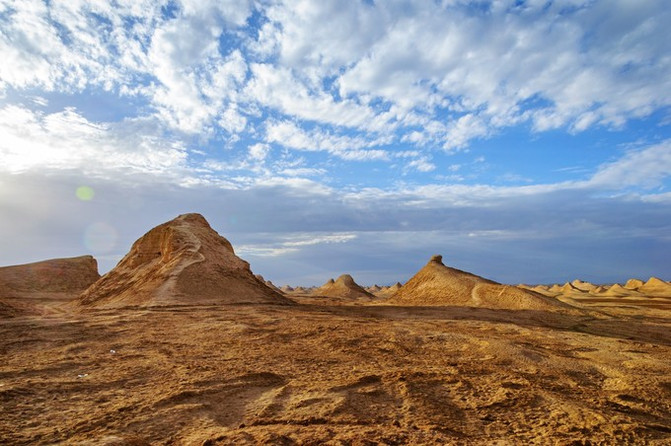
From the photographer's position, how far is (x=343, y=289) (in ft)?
162

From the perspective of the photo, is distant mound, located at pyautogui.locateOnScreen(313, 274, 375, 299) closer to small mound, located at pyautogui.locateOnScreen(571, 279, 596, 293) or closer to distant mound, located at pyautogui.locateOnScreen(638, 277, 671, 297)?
distant mound, located at pyautogui.locateOnScreen(638, 277, 671, 297)

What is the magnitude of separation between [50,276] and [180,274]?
67.5ft

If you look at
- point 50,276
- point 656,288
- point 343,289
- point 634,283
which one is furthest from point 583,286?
point 50,276

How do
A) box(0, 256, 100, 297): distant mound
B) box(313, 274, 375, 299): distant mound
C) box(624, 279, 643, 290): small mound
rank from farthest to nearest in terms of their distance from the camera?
box(624, 279, 643, 290): small mound, box(313, 274, 375, 299): distant mound, box(0, 256, 100, 297): distant mound

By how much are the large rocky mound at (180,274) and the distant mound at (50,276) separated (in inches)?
455

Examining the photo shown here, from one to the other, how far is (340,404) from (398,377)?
56.3 inches

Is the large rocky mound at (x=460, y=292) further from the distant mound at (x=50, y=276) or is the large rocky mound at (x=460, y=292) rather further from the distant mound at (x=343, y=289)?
the distant mound at (x=50, y=276)

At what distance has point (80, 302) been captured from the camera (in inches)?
771

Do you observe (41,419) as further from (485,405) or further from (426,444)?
(485,405)

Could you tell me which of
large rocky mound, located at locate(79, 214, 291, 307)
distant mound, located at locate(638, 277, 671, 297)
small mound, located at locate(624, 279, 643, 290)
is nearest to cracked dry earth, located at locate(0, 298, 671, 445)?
large rocky mound, located at locate(79, 214, 291, 307)

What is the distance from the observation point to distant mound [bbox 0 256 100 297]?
28.9m

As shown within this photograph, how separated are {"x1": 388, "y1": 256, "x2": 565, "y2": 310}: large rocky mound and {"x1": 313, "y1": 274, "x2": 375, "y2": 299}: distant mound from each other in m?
18.8

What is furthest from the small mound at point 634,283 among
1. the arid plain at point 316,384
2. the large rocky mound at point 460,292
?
the arid plain at point 316,384

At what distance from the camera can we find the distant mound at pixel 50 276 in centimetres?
2891
